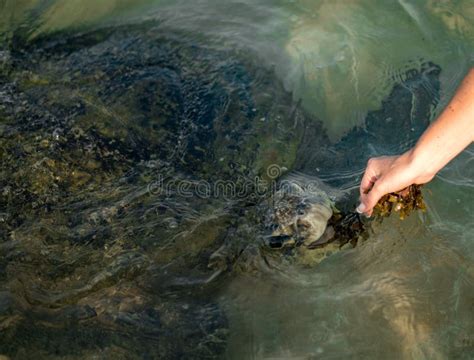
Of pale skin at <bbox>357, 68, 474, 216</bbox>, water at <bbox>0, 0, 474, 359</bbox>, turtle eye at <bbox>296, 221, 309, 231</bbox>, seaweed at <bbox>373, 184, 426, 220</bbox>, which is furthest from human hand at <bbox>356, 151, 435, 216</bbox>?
water at <bbox>0, 0, 474, 359</bbox>

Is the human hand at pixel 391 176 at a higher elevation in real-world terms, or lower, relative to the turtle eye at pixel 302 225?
higher

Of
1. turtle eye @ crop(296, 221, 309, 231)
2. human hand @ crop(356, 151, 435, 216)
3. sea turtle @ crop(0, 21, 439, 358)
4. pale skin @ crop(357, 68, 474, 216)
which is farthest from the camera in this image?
turtle eye @ crop(296, 221, 309, 231)

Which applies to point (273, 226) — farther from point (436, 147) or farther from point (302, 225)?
point (436, 147)

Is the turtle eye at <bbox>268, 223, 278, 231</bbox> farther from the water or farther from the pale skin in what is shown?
the pale skin

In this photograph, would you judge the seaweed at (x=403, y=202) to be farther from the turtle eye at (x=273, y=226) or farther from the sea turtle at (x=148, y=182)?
the turtle eye at (x=273, y=226)

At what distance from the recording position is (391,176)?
2.89 meters

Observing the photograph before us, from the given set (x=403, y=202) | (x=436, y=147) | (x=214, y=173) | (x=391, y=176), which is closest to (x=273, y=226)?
(x=214, y=173)

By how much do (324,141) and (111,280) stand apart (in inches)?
92.7

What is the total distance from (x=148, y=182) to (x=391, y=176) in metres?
2.24

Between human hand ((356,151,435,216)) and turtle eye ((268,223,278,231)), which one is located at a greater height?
human hand ((356,151,435,216))

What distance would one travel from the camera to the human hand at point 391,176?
9.24 ft

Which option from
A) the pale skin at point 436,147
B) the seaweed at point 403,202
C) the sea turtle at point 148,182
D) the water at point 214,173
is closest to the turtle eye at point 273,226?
the sea turtle at point 148,182

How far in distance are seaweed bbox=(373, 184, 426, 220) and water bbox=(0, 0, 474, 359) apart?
9.7 inches

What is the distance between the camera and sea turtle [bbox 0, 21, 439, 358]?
3641mm
